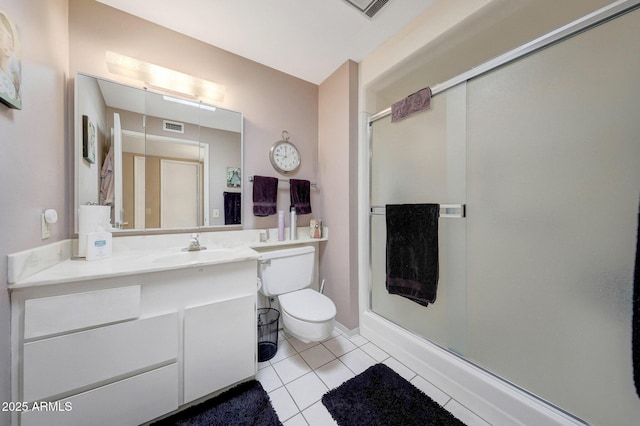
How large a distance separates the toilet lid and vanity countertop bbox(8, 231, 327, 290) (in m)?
0.49

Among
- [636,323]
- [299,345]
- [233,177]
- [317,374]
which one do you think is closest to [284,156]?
[233,177]

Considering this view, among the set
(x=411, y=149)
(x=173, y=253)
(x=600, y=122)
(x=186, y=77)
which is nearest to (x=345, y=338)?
(x=173, y=253)

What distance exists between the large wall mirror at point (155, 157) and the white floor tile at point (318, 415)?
1337 mm

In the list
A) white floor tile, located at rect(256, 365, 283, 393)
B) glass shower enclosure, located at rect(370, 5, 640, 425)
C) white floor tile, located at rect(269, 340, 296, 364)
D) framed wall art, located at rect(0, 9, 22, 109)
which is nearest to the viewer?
framed wall art, located at rect(0, 9, 22, 109)

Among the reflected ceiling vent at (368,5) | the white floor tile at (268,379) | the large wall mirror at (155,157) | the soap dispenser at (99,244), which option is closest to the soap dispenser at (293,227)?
the large wall mirror at (155,157)

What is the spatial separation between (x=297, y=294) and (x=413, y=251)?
0.94 m

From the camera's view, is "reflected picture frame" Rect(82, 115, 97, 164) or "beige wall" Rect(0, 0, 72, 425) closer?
"beige wall" Rect(0, 0, 72, 425)

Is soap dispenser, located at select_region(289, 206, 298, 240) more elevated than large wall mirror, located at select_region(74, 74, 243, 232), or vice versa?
large wall mirror, located at select_region(74, 74, 243, 232)

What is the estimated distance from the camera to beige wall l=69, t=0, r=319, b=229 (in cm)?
130

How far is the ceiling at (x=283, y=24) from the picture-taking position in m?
1.32

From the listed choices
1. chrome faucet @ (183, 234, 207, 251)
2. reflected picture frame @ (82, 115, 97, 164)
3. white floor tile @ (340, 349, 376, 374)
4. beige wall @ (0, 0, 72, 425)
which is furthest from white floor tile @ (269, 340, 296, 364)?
reflected picture frame @ (82, 115, 97, 164)

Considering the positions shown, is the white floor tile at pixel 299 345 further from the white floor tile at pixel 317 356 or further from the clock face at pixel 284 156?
the clock face at pixel 284 156

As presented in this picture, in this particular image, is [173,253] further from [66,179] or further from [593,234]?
[593,234]

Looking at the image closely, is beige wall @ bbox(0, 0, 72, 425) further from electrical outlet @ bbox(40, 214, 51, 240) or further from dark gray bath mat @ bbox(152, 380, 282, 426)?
dark gray bath mat @ bbox(152, 380, 282, 426)
